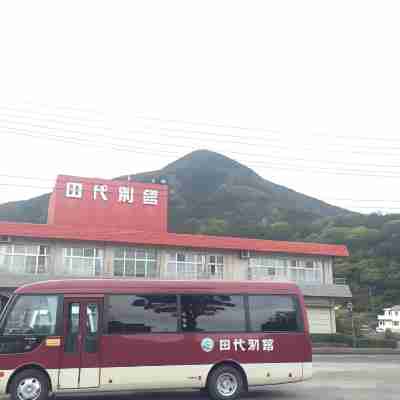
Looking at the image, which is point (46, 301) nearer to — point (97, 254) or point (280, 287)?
point (280, 287)

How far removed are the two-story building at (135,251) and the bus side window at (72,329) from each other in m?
20.0

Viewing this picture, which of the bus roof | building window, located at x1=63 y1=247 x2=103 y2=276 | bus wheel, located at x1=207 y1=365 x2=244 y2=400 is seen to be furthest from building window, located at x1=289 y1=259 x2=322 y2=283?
bus wheel, located at x1=207 y1=365 x2=244 y2=400

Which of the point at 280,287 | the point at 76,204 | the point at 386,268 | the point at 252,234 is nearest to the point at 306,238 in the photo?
the point at 252,234

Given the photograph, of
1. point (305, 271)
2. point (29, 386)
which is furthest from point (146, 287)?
point (305, 271)

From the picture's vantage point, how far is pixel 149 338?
10.7 m

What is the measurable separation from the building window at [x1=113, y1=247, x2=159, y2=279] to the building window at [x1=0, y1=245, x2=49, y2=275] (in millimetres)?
5005

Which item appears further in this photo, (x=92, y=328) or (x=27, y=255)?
(x=27, y=255)

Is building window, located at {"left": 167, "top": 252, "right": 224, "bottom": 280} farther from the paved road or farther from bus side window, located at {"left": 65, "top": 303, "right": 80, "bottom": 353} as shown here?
bus side window, located at {"left": 65, "top": 303, "right": 80, "bottom": 353}

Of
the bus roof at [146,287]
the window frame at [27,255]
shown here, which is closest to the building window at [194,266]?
the window frame at [27,255]

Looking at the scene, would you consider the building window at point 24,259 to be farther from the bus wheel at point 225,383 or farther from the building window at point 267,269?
the bus wheel at point 225,383

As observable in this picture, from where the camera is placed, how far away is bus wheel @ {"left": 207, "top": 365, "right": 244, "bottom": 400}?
10.7 m

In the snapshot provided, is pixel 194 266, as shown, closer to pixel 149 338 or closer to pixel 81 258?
pixel 81 258

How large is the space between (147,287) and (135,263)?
80.4ft

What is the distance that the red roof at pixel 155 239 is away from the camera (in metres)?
32.9
